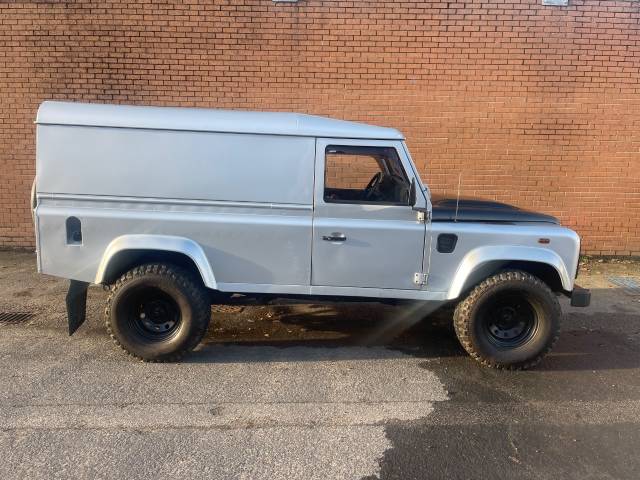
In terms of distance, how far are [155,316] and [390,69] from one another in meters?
5.18

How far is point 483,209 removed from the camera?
4395 millimetres

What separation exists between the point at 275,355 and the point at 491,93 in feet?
17.8

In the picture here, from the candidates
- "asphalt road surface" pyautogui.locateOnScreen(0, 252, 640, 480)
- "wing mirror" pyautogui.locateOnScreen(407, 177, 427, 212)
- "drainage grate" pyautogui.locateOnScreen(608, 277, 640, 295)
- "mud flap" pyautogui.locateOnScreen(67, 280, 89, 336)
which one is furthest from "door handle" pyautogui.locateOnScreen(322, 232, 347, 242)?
"drainage grate" pyautogui.locateOnScreen(608, 277, 640, 295)

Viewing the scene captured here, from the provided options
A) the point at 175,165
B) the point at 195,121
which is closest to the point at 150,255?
the point at 175,165

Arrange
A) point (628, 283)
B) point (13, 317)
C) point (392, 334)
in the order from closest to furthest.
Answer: point (392, 334) → point (13, 317) → point (628, 283)

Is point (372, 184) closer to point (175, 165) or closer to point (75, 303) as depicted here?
point (175, 165)

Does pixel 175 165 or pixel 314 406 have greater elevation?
pixel 175 165

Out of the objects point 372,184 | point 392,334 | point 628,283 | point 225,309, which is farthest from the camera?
point 628,283

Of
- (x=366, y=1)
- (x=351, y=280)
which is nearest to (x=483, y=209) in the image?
(x=351, y=280)

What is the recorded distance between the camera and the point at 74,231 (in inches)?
160

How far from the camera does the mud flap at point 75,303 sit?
4.27 m

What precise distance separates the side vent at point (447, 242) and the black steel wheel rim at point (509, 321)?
0.60m

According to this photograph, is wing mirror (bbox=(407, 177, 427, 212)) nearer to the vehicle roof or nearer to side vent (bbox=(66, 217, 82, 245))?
the vehicle roof

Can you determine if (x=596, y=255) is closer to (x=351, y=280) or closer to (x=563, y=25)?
(x=563, y=25)
